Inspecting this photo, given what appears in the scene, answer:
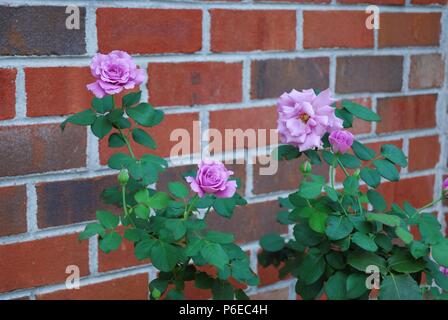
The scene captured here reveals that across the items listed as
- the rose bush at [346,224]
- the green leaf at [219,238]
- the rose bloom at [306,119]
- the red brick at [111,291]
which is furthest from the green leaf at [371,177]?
the red brick at [111,291]

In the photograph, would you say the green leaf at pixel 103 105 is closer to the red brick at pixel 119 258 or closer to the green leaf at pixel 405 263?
the red brick at pixel 119 258

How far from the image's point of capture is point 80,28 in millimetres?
1089

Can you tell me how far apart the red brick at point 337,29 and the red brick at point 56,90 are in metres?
0.46

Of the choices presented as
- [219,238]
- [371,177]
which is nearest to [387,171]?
[371,177]

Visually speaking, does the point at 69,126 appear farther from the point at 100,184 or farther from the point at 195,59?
the point at 195,59

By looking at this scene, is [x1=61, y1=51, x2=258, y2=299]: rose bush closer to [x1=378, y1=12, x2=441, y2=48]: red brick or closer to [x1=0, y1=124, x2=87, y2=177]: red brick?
[x1=0, y1=124, x2=87, y2=177]: red brick

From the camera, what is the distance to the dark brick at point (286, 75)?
1.29 meters

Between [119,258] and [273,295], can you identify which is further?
[273,295]

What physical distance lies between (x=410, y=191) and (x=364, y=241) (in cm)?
61

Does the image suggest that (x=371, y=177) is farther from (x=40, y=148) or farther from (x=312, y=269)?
(x=40, y=148)

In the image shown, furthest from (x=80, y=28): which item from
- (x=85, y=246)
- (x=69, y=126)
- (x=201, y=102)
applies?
(x=85, y=246)

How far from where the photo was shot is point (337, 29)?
136 cm

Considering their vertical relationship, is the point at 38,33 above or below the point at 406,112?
above

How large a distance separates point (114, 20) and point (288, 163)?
18.2 inches
